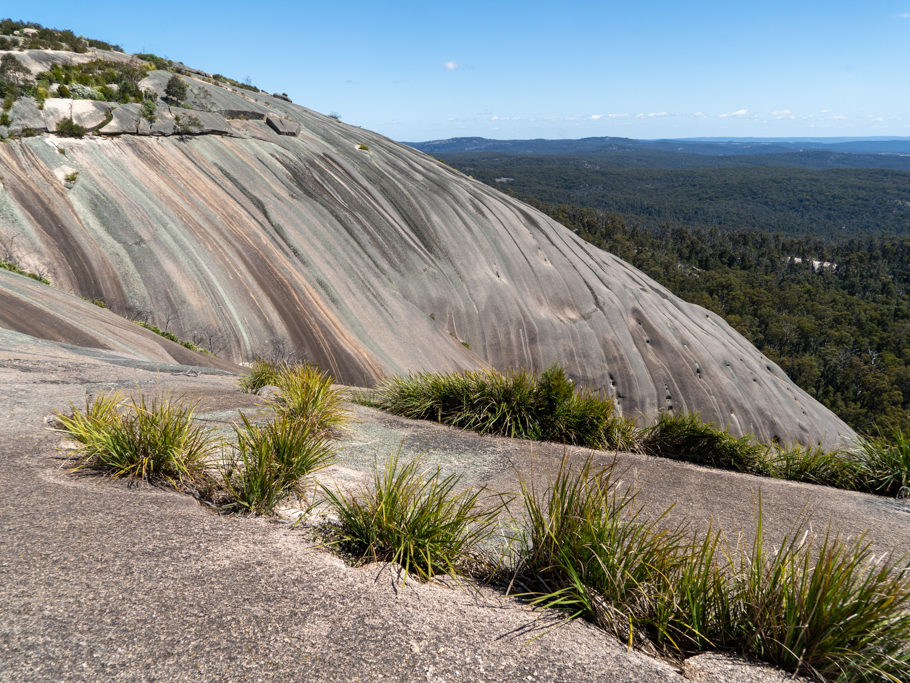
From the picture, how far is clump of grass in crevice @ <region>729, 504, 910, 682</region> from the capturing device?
3033mm

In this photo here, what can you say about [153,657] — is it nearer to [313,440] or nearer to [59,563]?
[59,563]

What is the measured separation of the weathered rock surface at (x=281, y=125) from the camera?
26.8 meters

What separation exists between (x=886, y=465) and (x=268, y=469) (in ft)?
25.7

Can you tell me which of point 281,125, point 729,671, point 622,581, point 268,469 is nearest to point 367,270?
point 281,125

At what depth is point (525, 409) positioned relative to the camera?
25.8 feet

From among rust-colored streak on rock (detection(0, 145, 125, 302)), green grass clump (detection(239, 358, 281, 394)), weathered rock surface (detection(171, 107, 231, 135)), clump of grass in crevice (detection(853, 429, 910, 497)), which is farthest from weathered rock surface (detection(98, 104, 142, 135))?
clump of grass in crevice (detection(853, 429, 910, 497))

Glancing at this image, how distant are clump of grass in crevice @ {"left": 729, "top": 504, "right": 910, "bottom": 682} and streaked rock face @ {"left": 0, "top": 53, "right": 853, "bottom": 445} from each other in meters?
15.3

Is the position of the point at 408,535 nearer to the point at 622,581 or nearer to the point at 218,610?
the point at 218,610

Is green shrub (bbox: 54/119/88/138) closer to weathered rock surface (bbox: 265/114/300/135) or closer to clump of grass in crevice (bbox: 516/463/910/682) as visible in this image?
weathered rock surface (bbox: 265/114/300/135)

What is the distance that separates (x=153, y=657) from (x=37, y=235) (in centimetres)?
1758

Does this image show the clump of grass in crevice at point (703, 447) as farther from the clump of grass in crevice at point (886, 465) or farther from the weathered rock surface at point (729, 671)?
the weathered rock surface at point (729, 671)

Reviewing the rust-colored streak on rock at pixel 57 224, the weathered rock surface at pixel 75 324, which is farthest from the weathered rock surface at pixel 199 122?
the weathered rock surface at pixel 75 324

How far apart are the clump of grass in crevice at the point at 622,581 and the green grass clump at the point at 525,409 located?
362 centimetres

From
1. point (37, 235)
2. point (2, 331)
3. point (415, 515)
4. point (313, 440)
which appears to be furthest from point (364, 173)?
point (415, 515)
